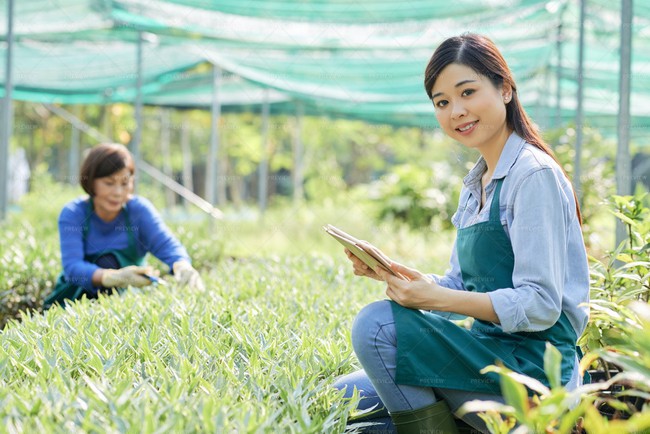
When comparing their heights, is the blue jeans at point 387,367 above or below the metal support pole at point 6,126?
below

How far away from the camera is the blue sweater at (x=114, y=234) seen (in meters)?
3.28

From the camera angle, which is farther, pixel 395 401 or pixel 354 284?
pixel 354 284

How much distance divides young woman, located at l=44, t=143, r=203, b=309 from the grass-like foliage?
0.34 m

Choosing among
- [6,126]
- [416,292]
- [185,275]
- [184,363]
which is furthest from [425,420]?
[6,126]

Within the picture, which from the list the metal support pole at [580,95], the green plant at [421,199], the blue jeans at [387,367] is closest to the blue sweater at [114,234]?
the blue jeans at [387,367]

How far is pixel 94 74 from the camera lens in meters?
7.45

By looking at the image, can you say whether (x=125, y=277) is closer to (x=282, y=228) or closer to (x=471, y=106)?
(x=471, y=106)

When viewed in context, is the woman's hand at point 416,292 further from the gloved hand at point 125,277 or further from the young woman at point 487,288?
→ the gloved hand at point 125,277

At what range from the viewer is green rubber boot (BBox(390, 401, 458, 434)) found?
5.42 ft

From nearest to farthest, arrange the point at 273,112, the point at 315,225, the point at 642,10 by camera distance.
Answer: the point at 642,10, the point at 315,225, the point at 273,112

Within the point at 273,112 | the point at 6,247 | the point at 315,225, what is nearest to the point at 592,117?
the point at 315,225

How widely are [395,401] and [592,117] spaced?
9.22 m

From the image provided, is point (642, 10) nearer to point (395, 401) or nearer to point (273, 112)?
point (395, 401)

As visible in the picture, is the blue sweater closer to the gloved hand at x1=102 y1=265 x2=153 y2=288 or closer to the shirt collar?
the gloved hand at x1=102 y1=265 x2=153 y2=288
